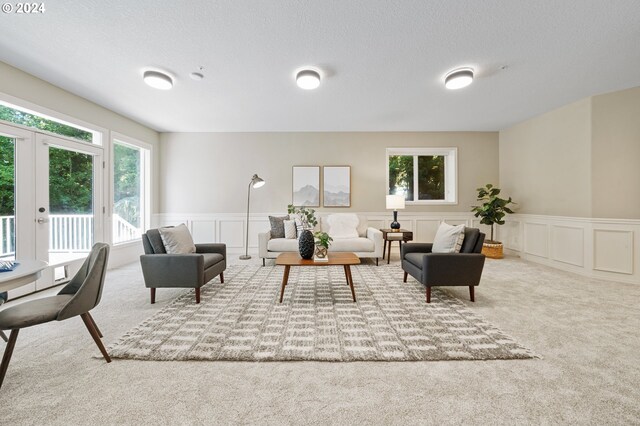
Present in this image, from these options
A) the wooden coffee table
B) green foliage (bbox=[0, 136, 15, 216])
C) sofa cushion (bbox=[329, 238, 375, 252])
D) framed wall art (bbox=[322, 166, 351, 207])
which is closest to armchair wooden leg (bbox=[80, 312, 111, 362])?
the wooden coffee table

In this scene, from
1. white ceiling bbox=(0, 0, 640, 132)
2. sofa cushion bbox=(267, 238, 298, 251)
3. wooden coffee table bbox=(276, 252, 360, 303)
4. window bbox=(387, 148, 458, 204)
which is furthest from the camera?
window bbox=(387, 148, 458, 204)

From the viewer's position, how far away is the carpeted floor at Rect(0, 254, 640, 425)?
1.28 metres

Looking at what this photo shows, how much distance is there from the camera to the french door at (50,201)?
2.96 metres

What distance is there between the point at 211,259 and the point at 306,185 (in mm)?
2925

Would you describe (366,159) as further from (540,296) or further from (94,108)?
(94,108)

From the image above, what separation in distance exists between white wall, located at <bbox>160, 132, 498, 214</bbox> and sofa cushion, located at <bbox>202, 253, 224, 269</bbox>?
2418mm

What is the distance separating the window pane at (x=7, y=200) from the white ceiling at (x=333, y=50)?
3.18ft

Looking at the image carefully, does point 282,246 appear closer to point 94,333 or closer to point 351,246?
point 351,246

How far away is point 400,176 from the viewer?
19.0 feet

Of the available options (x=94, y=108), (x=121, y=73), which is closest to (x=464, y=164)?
(x=121, y=73)

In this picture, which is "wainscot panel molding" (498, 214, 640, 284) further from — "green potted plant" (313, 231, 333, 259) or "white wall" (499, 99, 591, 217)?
"green potted plant" (313, 231, 333, 259)

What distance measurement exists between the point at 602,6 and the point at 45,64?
17.6 ft

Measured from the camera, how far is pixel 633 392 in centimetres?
144

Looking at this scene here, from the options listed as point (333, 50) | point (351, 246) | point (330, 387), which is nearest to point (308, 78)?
point (333, 50)
